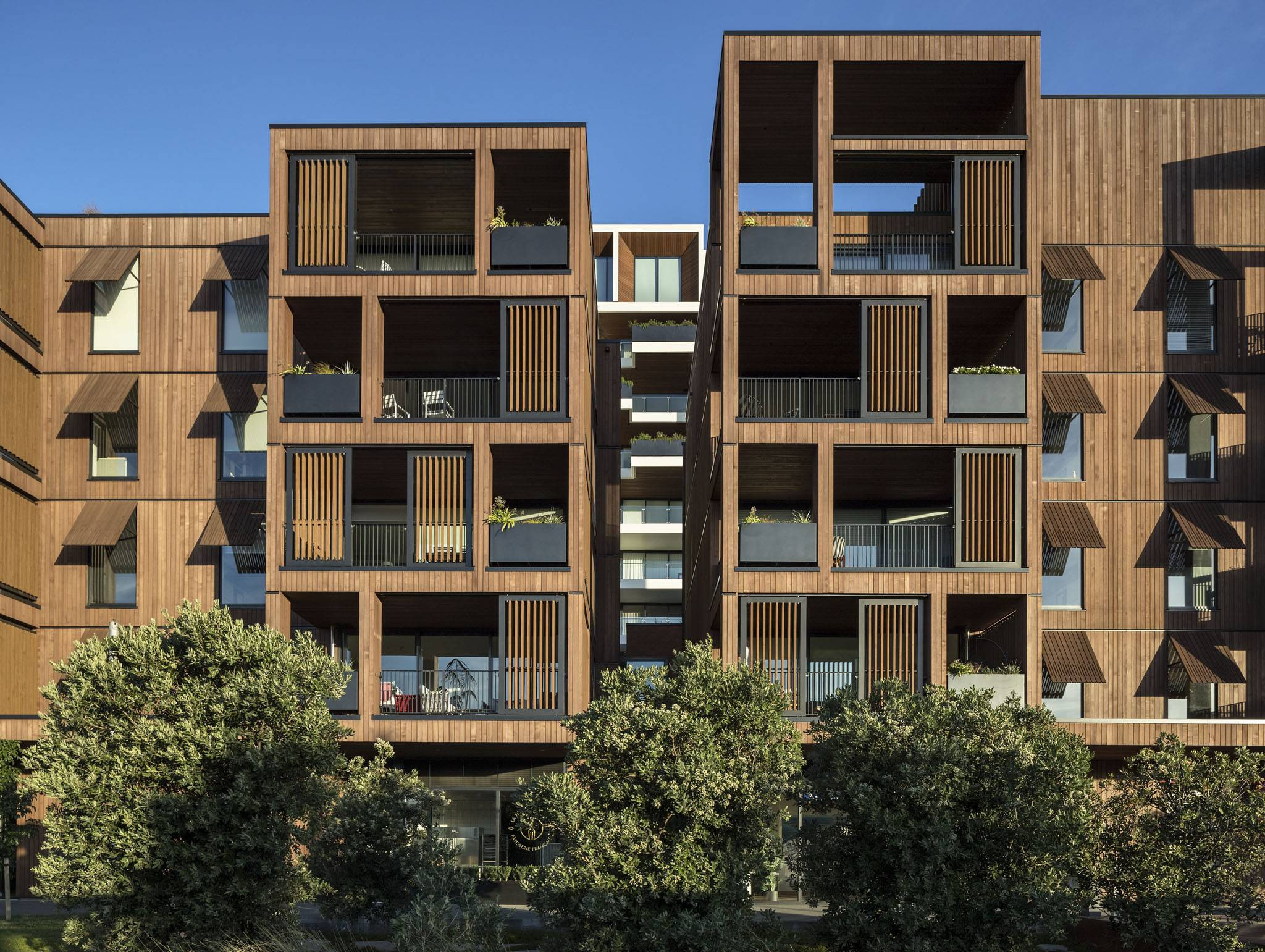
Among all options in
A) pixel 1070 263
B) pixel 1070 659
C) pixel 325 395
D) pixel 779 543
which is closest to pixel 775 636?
pixel 779 543

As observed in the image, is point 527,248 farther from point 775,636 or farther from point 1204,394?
point 1204,394

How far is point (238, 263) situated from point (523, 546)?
1074 centimetres

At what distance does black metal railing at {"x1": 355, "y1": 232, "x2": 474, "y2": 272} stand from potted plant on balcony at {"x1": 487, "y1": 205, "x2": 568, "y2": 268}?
2.62m

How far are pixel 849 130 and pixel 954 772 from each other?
1854 centimetres

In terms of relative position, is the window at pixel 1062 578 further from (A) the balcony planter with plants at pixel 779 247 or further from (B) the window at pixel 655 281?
(B) the window at pixel 655 281

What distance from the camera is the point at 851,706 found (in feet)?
70.5

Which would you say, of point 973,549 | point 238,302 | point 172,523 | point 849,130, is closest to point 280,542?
point 172,523

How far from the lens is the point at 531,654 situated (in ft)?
90.9

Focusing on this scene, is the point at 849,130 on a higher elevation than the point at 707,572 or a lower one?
higher

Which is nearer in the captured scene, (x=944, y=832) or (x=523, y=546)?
(x=944, y=832)

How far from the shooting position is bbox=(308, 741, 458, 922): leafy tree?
2044cm

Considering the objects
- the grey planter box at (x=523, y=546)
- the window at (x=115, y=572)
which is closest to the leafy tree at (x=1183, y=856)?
the grey planter box at (x=523, y=546)

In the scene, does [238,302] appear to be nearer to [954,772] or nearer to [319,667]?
[319,667]

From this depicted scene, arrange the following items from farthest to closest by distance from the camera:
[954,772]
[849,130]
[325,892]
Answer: [849,130] → [325,892] → [954,772]
